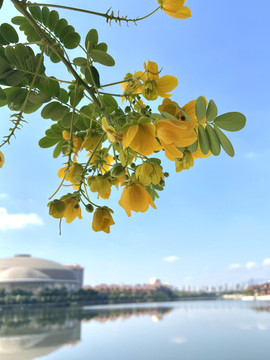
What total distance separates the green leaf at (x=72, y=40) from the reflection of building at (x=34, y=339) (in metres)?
13.1

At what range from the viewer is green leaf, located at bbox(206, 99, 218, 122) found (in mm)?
262

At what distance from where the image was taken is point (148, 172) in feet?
0.93

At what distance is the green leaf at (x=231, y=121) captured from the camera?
0.27 meters

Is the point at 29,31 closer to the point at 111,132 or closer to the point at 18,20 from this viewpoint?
the point at 18,20

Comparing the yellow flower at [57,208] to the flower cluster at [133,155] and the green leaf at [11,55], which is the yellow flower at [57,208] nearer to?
the flower cluster at [133,155]

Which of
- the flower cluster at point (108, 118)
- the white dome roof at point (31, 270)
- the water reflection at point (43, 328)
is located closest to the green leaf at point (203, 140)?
the flower cluster at point (108, 118)

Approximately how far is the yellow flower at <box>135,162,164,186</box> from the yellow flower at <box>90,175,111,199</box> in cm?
3

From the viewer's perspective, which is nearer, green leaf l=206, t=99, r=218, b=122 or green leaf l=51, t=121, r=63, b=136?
green leaf l=206, t=99, r=218, b=122

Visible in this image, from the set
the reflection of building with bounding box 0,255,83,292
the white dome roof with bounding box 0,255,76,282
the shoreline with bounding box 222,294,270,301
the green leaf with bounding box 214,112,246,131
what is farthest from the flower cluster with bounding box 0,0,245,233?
the shoreline with bounding box 222,294,270,301

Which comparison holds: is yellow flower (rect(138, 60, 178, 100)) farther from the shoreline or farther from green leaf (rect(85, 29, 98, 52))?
the shoreline

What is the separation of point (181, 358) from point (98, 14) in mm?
14702

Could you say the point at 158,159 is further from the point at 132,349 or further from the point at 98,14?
the point at 132,349

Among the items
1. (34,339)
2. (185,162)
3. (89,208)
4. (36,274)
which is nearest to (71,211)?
(89,208)

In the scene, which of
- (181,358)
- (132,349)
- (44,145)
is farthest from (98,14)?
(132,349)
